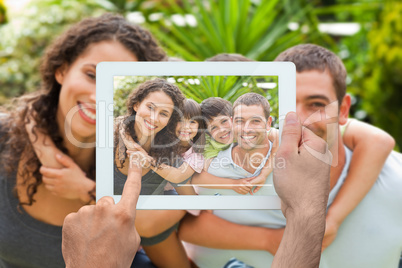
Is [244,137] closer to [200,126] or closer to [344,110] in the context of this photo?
[200,126]

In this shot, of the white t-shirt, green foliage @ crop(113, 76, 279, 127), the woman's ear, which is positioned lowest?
the white t-shirt

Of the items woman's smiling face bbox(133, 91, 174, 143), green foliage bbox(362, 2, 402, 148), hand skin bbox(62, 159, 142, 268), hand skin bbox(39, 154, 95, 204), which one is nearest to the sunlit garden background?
green foliage bbox(362, 2, 402, 148)

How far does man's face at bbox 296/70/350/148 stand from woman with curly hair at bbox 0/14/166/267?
25.0 inches

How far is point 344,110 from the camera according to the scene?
5.18ft

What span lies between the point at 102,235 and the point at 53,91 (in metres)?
1.02

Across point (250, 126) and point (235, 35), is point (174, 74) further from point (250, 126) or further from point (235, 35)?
point (235, 35)

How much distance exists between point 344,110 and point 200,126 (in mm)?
772

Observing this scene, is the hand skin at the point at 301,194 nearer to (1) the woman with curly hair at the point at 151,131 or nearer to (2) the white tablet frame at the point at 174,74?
(2) the white tablet frame at the point at 174,74

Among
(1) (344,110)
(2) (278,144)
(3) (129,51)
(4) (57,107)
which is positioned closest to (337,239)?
(1) (344,110)

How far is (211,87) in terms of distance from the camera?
1.08m

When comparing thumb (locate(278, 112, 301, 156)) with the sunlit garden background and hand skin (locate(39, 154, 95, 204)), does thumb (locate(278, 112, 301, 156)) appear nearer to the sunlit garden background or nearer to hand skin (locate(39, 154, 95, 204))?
hand skin (locate(39, 154, 95, 204))

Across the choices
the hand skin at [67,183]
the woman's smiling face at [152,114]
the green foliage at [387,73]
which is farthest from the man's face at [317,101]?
the green foliage at [387,73]

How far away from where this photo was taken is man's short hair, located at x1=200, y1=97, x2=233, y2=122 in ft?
3.52

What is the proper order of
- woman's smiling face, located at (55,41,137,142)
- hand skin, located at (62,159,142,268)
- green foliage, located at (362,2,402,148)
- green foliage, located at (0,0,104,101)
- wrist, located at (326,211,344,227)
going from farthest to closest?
green foliage, located at (0,0,104,101), green foliage, located at (362,2,402,148), woman's smiling face, located at (55,41,137,142), wrist, located at (326,211,344,227), hand skin, located at (62,159,142,268)
